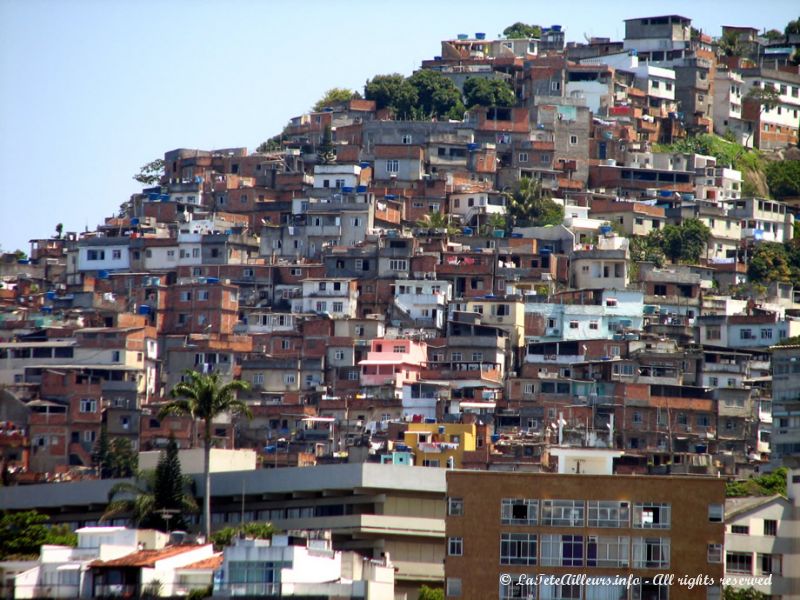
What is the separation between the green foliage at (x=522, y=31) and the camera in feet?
433

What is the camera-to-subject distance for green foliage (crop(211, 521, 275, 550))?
56375 millimetres

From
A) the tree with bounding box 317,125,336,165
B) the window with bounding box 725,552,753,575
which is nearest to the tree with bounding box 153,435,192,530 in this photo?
the window with bounding box 725,552,753,575

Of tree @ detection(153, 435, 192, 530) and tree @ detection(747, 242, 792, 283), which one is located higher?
tree @ detection(747, 242, 792, 283)

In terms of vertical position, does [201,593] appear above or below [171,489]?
above

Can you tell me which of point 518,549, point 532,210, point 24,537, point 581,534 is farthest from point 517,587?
point 532,210

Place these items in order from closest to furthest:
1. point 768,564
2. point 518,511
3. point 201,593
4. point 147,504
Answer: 1. point 201,593
2. point 518,511
3. point 768,564
4. point 147,504

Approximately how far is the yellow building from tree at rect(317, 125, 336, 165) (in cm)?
3109

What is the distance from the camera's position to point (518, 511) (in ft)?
160

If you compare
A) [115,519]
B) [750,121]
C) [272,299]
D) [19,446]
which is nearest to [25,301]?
[272,299]

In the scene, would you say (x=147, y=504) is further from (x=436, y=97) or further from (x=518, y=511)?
(x=436, y=97)

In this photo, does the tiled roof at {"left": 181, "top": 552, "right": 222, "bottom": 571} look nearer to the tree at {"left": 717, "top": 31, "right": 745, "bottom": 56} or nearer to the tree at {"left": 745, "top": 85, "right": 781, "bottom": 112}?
the tree at {"left": 745, "top": 85, "right": 781, "bottom": 112}

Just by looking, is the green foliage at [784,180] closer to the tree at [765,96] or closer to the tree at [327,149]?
the tree at [765,96]

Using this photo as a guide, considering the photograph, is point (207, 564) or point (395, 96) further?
point (395, 96)

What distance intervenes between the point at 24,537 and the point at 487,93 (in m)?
62.5
